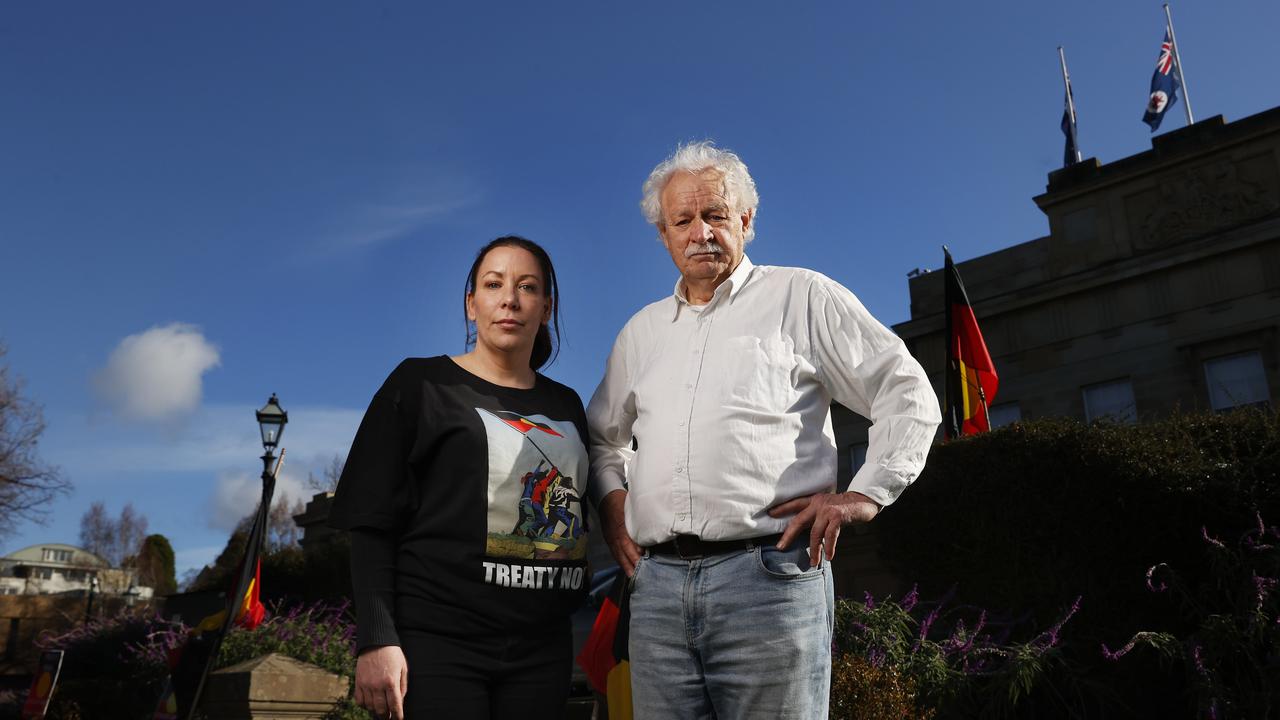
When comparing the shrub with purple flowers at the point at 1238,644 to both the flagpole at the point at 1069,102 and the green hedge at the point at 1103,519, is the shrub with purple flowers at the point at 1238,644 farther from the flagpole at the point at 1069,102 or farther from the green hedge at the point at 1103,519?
the flagpole at the point at 1069,102

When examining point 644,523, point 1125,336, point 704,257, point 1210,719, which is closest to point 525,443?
point 644,523

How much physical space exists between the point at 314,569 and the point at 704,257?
82.6 ft

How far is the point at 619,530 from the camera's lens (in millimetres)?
3037

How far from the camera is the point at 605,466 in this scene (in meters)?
3.22

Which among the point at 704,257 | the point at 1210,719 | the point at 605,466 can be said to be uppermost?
the point at 704,257

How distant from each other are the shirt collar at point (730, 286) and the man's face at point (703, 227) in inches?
1.4

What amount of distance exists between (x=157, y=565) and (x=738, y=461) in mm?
62144

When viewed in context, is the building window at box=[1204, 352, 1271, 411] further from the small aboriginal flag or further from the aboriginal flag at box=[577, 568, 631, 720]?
the small aboriginal flag

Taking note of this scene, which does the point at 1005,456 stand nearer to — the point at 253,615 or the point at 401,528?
the point at 253,615

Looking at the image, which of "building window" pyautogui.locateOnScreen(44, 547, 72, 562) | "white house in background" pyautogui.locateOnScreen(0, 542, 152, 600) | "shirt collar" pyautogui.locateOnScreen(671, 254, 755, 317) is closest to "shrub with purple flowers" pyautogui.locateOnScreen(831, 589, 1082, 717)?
"shirt collar" pyautogui.locateOnScreen(671, 254, 755, 317)

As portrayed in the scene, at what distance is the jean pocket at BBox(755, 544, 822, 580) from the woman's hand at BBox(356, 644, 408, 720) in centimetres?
100

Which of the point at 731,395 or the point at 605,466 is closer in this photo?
the point at 731,395

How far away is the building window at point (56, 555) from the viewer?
374 ft

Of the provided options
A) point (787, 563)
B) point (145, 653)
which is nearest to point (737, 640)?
point (787, 563)
